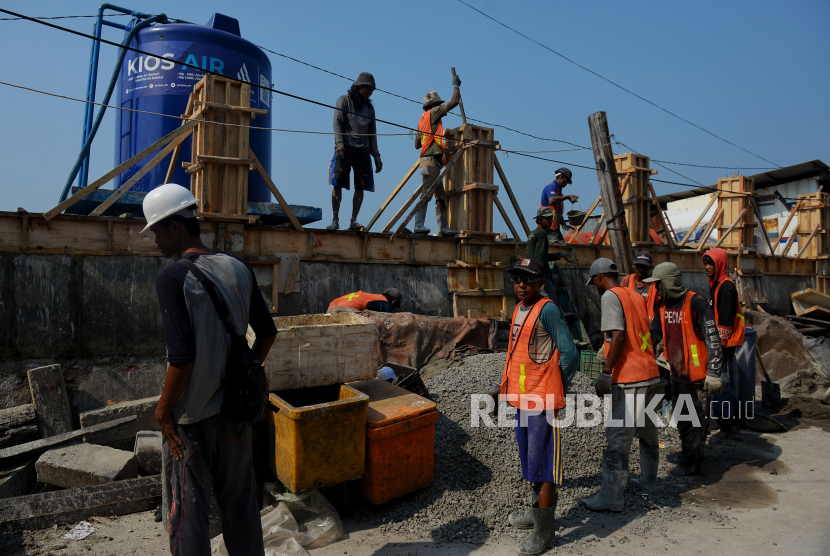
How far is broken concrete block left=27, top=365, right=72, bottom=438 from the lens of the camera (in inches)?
207

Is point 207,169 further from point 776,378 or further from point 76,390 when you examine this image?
point 776,378

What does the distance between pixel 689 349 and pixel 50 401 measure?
625cm

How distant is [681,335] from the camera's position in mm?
4859

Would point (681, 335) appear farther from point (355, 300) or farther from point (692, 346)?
point (355, 300)

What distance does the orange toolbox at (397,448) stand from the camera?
3.87 metres

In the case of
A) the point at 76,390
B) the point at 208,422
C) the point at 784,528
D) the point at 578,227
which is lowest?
the point at 784,528

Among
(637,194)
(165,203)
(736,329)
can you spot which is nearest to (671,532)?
(736,329)

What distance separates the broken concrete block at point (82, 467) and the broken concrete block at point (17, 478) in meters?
0.14

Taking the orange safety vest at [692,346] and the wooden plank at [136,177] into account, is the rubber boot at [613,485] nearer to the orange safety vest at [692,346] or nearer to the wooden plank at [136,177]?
the orange safety vest at [692,346]

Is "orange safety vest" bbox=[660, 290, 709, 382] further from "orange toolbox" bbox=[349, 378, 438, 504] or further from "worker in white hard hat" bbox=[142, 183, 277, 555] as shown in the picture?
"worker in white hard hat" bbox=[142, 183, 277, 555]

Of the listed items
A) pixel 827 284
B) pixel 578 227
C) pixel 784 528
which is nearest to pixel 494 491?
A: pixel 784 528

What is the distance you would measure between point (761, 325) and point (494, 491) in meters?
8.52

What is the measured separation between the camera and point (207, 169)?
6941mm

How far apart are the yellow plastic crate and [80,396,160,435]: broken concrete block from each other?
209cm
